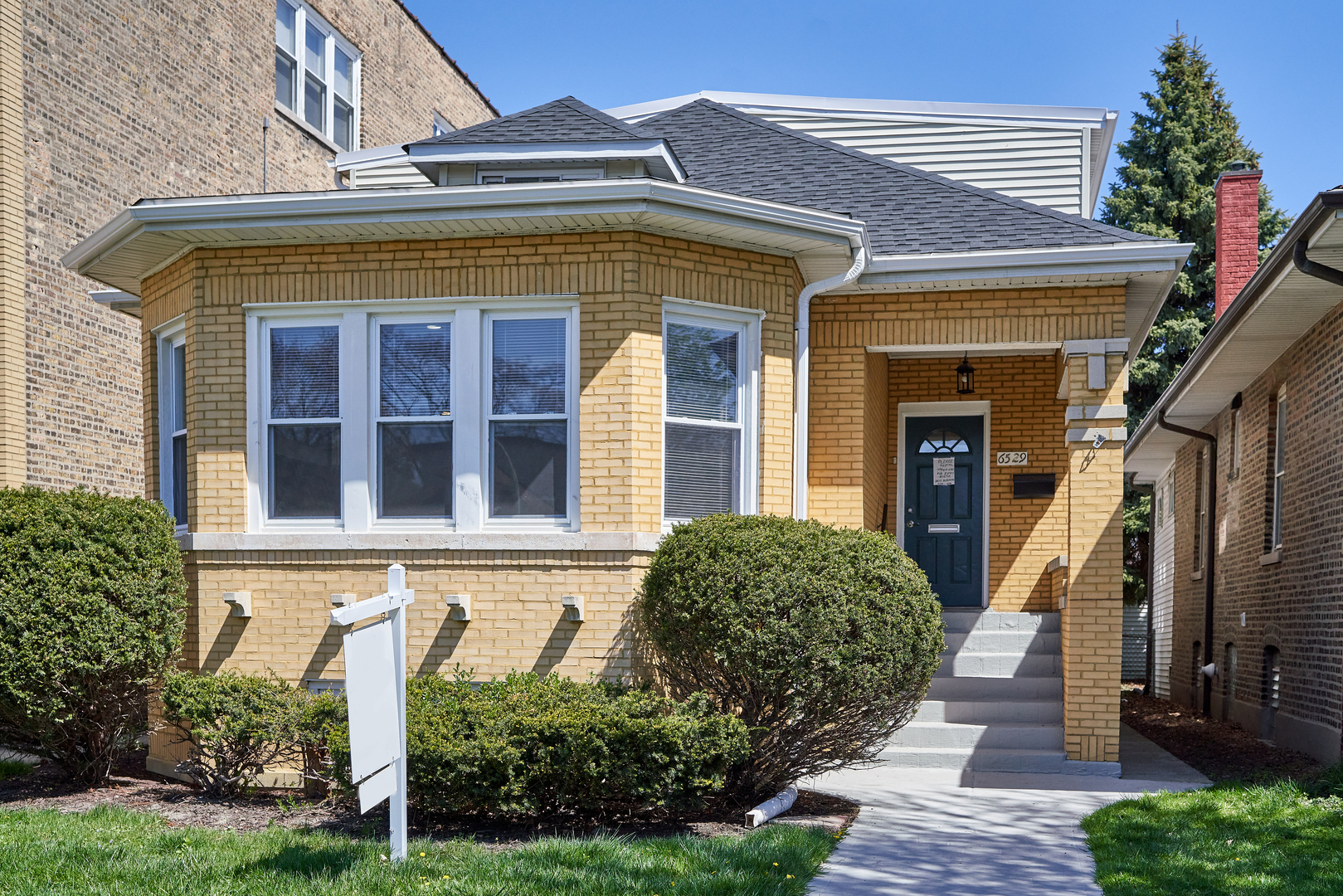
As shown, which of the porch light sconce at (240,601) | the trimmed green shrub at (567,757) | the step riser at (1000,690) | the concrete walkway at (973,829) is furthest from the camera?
the step riser at (1000,690)

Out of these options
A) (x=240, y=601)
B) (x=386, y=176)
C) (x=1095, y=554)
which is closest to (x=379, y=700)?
(x=240, y=601)

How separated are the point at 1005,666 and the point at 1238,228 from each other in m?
7.63

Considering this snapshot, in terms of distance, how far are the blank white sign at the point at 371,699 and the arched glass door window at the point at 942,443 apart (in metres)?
7.97

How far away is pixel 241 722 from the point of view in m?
7.29

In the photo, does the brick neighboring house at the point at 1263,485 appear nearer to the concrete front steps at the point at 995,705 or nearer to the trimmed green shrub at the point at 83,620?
the concrete front steps at the point at 995,705

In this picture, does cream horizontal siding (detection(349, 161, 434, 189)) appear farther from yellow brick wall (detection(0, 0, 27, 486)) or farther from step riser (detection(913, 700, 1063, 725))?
step riser (detection(913, 700, 1063, 725))

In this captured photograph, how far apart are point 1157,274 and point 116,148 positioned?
1164 centimetres

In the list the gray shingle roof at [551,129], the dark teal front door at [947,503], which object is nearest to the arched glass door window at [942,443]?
the dark teal front door at [947,503]

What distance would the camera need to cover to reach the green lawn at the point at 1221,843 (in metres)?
5.72

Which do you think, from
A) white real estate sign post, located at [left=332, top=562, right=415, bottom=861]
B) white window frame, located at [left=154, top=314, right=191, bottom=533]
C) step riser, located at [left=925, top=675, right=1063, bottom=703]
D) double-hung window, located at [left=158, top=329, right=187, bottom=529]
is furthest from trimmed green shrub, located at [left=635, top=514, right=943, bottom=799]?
white window frame, located at [left=154, top=314, right=191, bottom=533]

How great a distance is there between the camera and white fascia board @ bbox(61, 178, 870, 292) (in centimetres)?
791

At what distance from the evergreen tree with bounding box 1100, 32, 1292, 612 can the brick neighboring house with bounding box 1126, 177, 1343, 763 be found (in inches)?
315

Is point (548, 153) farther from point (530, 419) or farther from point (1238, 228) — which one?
point (1238, 228)

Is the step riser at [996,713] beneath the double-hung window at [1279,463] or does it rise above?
beneath
